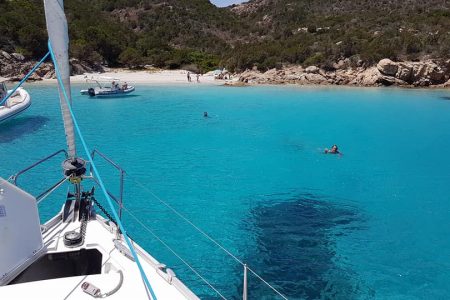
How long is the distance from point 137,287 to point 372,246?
7.73 metres

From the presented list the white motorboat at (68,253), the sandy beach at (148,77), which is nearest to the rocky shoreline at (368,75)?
the sandy beach at (148,77)

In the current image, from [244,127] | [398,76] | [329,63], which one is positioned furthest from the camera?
[329,63]

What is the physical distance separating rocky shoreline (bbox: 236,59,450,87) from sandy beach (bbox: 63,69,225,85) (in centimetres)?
640

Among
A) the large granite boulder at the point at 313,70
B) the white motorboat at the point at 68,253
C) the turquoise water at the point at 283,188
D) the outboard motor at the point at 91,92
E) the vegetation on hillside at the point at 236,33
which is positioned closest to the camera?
the white motorboat at the point at 68,253

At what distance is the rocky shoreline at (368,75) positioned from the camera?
50.5 meters

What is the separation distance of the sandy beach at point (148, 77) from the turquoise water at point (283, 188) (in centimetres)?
2052

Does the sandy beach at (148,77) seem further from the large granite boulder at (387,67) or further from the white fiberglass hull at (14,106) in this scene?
the white fiberglass hull at (14,106)

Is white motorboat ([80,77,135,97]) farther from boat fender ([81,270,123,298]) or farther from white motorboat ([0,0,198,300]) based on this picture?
boat fender ([81,270,123,298])

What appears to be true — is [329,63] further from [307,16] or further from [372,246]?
[372,246]

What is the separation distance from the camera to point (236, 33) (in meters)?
94.6

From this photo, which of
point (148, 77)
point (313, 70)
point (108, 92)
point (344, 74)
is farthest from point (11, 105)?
point (344, 74)

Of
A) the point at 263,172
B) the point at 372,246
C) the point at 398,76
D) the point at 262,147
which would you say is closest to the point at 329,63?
the point at 398,76

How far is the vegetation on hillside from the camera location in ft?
183

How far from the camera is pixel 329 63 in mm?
56562
